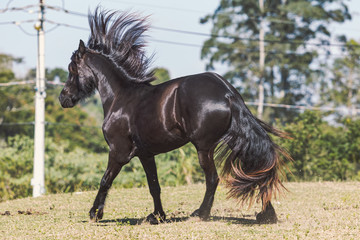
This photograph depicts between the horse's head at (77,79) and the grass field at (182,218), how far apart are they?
1.74m

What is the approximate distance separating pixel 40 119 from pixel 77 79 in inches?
395

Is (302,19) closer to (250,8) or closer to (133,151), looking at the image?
(250,8)

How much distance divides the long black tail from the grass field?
46 cm

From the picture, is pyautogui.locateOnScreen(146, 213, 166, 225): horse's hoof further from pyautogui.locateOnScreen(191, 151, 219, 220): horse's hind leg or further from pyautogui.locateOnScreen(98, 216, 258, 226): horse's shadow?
pyautogui.locateOnScreen(191, 151, 219, 220): horse's hind leg

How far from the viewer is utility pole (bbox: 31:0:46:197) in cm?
1627

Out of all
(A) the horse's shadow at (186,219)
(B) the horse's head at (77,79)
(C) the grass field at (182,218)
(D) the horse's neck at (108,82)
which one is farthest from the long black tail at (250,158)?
(B) the horse's head at (77,79)

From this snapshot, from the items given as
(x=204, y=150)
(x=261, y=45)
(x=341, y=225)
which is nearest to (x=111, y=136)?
(x=204, y=150)

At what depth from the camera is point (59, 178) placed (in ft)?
62.8

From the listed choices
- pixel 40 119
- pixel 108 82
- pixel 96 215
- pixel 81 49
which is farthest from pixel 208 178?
pixel 40 119

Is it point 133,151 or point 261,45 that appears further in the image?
point 261,45

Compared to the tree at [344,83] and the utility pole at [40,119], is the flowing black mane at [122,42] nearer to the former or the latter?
the utility pole at [40,119]

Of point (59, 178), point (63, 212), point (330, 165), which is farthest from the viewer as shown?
point (59, 178)

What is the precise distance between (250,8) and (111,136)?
31.0 m

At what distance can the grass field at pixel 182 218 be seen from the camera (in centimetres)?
567
